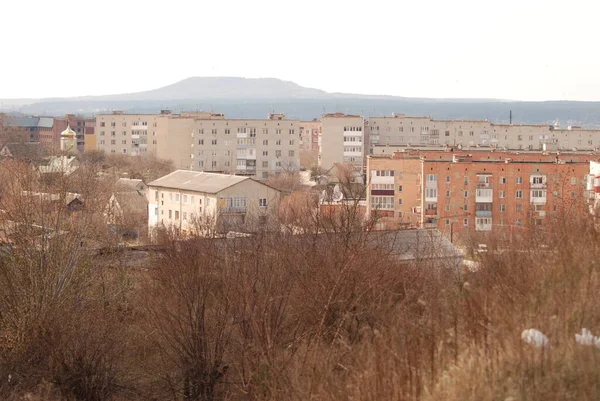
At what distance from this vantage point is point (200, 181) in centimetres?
Answer: 3231

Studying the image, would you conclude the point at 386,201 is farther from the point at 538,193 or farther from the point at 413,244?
the point at 413,244

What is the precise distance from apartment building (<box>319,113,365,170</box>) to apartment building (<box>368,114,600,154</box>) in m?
2.09

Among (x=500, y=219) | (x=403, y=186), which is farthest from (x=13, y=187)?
(x=403, y=186)

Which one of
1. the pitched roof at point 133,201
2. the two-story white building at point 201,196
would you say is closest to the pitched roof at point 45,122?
the pitched roof at point 133,201

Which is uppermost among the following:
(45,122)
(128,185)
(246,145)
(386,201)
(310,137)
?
(45,122)

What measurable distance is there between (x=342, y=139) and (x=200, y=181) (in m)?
23.3

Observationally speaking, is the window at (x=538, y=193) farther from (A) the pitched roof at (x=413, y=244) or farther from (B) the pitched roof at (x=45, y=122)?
(B) the pitched roof at (x=45, y=122)

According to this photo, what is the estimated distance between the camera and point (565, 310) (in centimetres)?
488

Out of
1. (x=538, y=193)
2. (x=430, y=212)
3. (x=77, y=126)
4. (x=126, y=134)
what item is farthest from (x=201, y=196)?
(x=77, y=126)

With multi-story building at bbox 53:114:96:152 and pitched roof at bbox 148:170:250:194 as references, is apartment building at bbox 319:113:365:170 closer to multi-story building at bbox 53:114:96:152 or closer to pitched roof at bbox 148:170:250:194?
pitched roof at bbox 148:170:250:194

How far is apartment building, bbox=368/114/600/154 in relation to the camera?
5688 cm

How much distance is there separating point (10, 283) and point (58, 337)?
39.1 inches

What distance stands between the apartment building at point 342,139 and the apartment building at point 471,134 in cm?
209

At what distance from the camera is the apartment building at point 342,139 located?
54406mm
